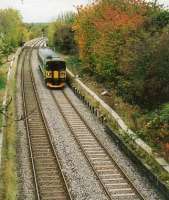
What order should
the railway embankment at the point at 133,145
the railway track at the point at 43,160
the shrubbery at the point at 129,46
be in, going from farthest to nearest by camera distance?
1. the shrubbery at the point at 129,46
2. the railway embankment at the point at 133,145
3. the railway track at the point at 43,160

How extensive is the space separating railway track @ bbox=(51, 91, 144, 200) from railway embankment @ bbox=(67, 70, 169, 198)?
3.02ft

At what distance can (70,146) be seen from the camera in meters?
25.1

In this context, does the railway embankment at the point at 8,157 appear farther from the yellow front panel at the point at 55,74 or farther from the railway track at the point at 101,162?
the yellow front panel at the point at 55,74

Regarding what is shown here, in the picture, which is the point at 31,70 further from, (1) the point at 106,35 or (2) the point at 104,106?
(2) the point at 104,106

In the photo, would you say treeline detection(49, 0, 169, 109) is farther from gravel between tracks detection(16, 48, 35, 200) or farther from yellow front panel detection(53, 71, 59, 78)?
gravel between tracks detection(16, 48, 35, 200)

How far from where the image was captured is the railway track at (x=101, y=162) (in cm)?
1917

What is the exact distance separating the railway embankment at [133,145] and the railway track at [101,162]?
0.92 meters

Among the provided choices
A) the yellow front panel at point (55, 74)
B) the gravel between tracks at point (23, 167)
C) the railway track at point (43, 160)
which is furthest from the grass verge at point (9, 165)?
the yellow front panel at point (55, 74)

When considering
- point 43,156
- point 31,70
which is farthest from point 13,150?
point 31,70

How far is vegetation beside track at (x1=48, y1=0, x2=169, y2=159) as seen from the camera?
27784mm

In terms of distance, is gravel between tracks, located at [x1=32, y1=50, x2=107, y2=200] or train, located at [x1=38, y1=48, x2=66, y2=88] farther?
train, located at [x1=38, y1=48, x2=66, y2=88]

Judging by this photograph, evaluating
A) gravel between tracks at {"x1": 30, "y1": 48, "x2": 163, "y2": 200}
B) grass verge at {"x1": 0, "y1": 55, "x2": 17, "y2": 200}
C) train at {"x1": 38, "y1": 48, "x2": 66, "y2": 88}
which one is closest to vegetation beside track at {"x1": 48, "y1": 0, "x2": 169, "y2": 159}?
gravel between tracks at {"x1": 30, "y1": 48, "x2": 163, "y2": 200}

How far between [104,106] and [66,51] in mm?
45924

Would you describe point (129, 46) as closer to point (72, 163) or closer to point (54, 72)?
point (54, 72)
